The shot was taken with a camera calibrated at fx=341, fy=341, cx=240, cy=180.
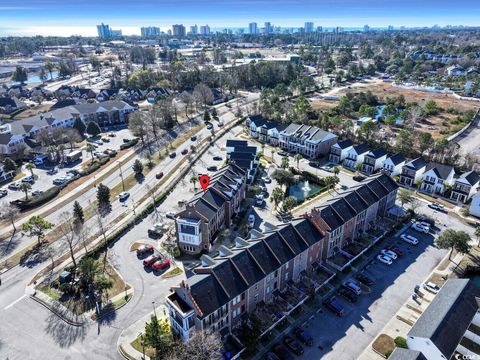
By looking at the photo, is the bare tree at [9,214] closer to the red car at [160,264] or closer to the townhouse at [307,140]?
the red car at [160,264]

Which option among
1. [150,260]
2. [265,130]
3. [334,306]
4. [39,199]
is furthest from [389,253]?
[39,199]

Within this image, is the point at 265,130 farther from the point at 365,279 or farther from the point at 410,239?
the point at 365,279

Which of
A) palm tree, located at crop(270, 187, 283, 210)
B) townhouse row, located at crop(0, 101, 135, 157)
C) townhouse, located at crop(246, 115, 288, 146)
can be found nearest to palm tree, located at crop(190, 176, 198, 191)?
palm tree, located at crop(270, 187, 283, 210)

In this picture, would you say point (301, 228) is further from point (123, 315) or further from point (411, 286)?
point (123, 315)

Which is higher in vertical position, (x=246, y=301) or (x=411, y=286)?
(x=246, y=301)

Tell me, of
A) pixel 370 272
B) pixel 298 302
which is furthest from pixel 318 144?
pixel 298 302
